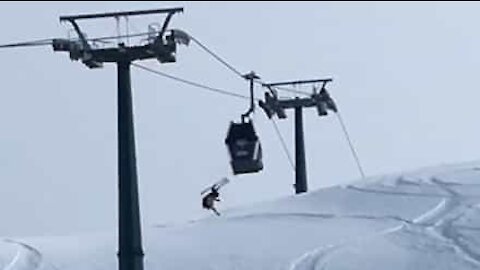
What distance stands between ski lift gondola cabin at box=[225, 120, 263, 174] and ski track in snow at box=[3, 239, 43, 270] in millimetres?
13534

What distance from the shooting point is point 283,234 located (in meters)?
37.7

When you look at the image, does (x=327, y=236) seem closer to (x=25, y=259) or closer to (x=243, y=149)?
(x=25, y=259)

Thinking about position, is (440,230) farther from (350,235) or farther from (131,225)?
(131,225)

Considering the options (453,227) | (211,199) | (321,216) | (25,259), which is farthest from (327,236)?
(211,199)

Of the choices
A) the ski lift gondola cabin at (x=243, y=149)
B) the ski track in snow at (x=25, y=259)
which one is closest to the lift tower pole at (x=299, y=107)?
the ski track in snow at (x=25, y=259)

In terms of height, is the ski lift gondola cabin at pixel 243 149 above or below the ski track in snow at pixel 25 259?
above

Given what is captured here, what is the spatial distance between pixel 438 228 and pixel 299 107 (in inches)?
161

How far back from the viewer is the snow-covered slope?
112ft

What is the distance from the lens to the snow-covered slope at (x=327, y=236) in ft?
112

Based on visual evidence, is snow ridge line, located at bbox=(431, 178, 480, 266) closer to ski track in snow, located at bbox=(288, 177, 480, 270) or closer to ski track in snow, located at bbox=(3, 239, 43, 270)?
ski track in snow, located at bbox=(288, 177, 480, 270)

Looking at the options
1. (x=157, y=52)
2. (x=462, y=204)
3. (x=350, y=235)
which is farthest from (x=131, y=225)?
(x=462, y=204)

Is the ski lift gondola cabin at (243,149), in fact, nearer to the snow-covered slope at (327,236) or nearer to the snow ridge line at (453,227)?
the snow-covered slope at (327,236)

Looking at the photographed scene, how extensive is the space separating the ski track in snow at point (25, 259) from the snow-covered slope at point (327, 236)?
21mm

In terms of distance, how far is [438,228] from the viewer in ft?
122
